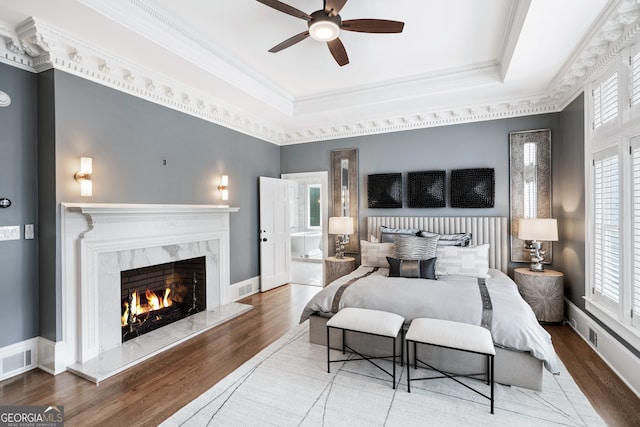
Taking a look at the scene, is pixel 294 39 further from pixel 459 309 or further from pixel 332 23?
pixel 459 309

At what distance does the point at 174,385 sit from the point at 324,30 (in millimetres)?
3038

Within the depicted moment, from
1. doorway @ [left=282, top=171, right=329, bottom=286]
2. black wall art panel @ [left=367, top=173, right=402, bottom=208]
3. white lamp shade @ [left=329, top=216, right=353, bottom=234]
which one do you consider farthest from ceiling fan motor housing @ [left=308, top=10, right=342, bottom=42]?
doorway @ [left=282, top=171, right=329, bottom=286]

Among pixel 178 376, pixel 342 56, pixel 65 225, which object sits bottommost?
pixel 178 376

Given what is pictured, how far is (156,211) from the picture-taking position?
332cm

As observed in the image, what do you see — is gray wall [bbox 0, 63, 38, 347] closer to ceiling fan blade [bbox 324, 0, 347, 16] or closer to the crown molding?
the crown molding

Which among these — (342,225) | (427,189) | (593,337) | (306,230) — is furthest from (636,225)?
(306,230)

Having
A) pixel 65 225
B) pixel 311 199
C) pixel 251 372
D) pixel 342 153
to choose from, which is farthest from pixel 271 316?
pixel 311 199

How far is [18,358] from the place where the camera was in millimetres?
2607

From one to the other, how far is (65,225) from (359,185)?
12.7ft

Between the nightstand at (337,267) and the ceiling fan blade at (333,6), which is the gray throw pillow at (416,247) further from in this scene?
the ceiling fan blade at (333,6)

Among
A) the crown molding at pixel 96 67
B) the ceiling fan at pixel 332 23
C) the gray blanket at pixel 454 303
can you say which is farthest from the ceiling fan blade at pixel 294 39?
the gray blanket at pixel 454 303

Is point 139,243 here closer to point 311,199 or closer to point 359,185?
point 359,185

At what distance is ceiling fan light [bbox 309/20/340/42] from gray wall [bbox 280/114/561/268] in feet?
8.86

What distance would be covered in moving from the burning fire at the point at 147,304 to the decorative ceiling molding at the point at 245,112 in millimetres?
2285
